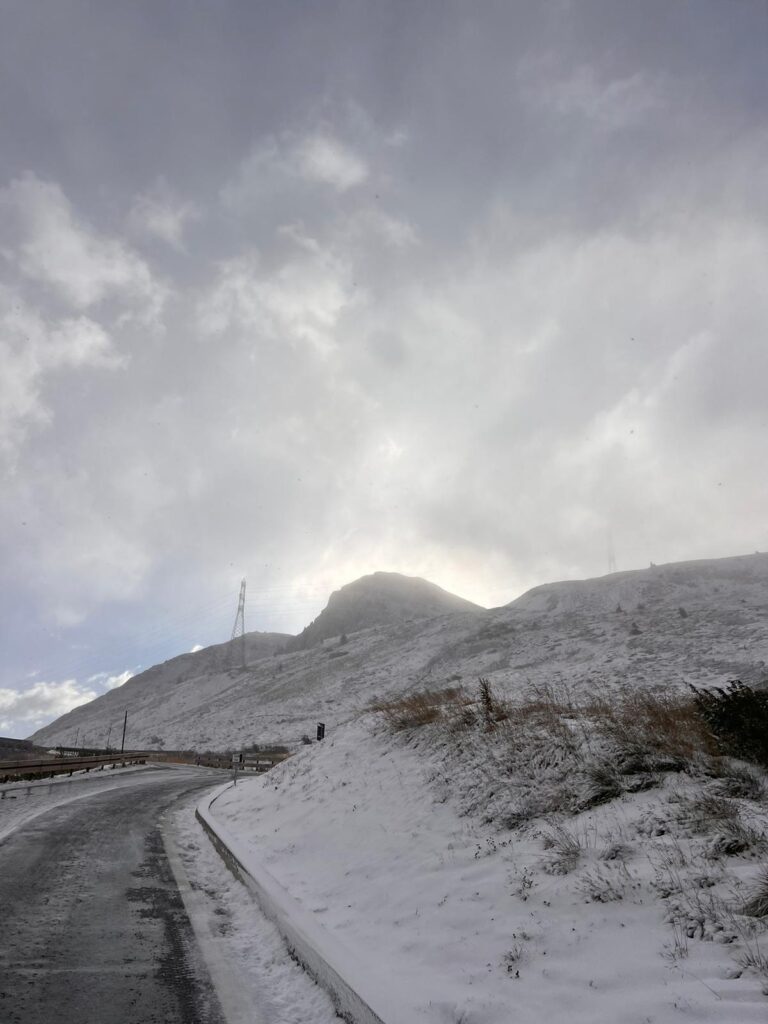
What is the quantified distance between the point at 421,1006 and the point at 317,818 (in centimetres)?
604

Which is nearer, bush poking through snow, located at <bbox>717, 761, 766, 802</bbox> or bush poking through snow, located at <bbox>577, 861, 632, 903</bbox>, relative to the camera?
bush poking through snow, located at <bbox>577, 861, 632, 903</bbox>

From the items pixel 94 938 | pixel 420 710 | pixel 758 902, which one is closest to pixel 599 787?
pixel 758 902

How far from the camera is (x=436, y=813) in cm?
716

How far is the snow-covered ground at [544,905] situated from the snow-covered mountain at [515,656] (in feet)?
79.8

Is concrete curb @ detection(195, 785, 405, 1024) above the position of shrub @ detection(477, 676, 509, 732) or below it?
below

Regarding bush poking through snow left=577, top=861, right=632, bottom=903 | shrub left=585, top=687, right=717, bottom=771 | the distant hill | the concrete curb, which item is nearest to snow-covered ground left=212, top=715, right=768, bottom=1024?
bush poking through snow left=577, top=861, right=632, bottom=903

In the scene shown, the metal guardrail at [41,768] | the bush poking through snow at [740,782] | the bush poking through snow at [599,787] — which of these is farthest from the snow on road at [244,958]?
the metal guardrail at [41,768]

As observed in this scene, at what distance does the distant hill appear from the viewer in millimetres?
120688

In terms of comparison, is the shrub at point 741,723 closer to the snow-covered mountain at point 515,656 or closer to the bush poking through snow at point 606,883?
the bush poking through snow at point 606,883

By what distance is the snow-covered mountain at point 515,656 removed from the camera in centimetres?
4022

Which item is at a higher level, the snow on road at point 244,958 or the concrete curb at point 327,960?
the concrete curb at point 327,960

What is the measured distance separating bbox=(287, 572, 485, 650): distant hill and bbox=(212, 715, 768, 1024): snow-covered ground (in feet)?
348

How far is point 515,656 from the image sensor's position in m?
54.6

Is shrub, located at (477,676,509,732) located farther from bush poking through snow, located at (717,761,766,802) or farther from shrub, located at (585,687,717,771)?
bush poking through snow, located at (717,761,766,802)
